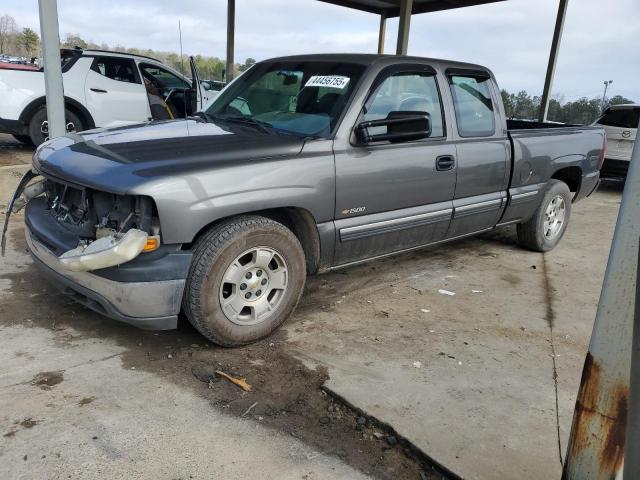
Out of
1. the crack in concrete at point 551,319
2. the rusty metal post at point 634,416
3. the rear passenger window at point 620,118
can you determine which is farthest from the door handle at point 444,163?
the rear passenger window at point 620,118

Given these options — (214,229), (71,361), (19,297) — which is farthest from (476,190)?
(19,297)

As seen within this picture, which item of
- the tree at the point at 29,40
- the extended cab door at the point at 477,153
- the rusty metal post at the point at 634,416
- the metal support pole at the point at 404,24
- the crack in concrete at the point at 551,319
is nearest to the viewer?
the rusty metal post at the point at 634,416

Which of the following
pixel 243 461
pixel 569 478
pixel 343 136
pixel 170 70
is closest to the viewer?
pixel 569 478

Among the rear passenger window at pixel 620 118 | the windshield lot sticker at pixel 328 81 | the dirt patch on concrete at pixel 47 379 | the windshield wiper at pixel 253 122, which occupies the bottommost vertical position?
the dirt patch on concrete at pixel 47 379

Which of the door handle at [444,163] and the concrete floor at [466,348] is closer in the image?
the concrete floor at [466,348]

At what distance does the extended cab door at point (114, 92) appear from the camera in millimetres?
8750

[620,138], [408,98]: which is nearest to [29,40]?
[620,138]

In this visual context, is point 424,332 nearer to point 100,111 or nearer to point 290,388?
point 290,388

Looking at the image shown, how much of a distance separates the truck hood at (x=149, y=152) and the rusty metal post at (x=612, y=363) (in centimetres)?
197

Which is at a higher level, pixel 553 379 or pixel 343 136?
pixel 343 136

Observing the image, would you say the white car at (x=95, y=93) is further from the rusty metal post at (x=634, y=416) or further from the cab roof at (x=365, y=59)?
the rusty metal post at (x=634, y=416)

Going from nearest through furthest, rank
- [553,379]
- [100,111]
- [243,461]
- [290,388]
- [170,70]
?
[243,461] < [290,388] < [553,379] < [100,111] < [170,70]

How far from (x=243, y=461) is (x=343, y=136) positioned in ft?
6.82

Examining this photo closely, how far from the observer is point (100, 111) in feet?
28.9
